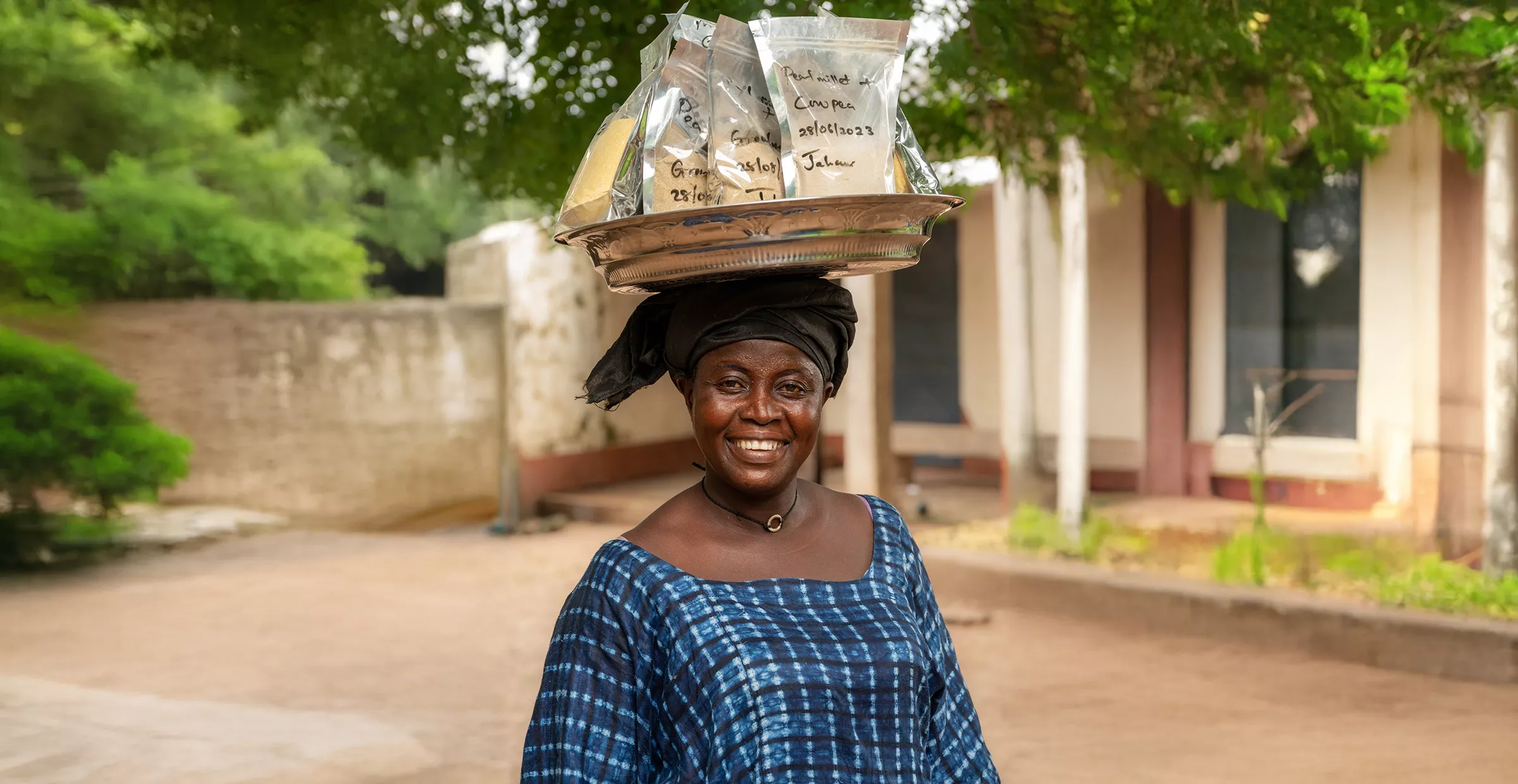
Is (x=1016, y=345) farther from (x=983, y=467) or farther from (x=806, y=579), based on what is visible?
(x=806, y=579)

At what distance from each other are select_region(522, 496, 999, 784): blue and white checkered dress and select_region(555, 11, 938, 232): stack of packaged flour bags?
503 millimetres

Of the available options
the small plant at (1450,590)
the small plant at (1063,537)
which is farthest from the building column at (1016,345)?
the small plant at (1450,590)

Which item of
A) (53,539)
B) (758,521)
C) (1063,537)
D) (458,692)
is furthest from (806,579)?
(53,539)

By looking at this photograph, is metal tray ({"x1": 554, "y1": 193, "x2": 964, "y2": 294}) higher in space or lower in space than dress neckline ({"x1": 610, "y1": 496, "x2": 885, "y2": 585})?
higher

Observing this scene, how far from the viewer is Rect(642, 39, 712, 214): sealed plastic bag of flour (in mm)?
1774

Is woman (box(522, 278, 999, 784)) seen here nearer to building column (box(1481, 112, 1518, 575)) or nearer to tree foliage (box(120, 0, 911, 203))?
tree foliage (box(120, 0, 911, 203))

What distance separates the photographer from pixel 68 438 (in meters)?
8.69

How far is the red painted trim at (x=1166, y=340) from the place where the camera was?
1073cm

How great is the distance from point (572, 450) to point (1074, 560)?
18.2ft

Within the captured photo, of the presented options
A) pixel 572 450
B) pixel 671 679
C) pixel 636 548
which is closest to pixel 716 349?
pixel 636 548

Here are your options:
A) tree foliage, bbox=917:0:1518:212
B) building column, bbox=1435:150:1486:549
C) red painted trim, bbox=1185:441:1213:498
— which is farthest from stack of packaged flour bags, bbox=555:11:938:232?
red painted trim, bbox=1185:441:1213:498

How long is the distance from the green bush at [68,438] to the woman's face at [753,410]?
7859 mm

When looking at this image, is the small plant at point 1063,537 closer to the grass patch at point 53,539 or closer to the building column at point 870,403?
the building column at point 870,403

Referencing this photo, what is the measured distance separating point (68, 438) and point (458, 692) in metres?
3.97
